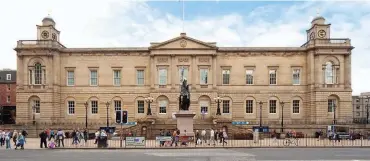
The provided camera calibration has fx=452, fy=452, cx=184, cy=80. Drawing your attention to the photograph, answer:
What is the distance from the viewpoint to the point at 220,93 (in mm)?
64188

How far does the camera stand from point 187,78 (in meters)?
63.2

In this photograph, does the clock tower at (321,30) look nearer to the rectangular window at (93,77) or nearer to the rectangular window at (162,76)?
the rectangular window at (162,76)

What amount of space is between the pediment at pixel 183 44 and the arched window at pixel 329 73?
1569 cm

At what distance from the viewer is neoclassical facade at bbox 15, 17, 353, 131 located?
6188 centimetres

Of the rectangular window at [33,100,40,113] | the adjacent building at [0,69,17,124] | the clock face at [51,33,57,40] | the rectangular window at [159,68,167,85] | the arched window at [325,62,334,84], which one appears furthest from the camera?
the adjacent building at [0,69,17,124]

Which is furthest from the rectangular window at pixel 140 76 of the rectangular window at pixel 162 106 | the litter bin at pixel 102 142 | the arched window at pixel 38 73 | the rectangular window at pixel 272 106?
the litter bin at pixel 102 142

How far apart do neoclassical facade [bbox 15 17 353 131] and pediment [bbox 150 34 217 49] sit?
139 millimetres

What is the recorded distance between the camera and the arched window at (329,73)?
62191mm

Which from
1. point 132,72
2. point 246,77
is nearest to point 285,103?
point 246,77

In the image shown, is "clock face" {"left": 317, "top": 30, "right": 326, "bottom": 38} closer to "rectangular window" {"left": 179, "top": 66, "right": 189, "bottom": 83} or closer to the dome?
"rectangular window" {"left": 179, "top": 66, "right": 189, "bottom": 83}

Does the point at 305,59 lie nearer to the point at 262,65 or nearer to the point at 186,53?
the point at 262,65

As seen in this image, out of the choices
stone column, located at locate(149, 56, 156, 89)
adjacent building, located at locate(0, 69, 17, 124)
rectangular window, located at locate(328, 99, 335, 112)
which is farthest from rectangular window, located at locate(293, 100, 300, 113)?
adjacent building, located at locate(0, 69, 17, 124)

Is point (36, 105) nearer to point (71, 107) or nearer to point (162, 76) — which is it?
point (71, 107)

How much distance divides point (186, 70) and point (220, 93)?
5.91m
